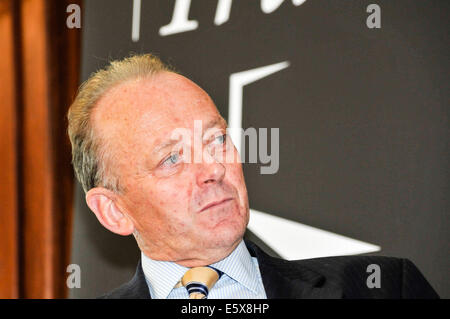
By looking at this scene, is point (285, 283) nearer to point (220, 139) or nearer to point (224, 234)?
point (224, 234)

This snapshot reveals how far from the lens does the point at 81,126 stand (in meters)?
1.64

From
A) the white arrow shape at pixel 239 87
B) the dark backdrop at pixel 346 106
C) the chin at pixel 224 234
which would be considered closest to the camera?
the chin at pixel 224 234

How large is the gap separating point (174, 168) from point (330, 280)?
49cm

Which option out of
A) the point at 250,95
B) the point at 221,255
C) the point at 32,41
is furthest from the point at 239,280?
the point at 32,41

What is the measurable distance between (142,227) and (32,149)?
4.57ft

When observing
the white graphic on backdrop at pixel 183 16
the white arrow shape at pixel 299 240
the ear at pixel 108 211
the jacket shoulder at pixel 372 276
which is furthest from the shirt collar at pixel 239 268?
the white graphic on backdrop at pixel 183 16

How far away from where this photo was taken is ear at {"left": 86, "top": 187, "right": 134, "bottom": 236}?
Result: 162cm

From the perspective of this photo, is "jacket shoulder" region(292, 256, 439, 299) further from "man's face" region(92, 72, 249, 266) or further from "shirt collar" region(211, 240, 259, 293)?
"man's face" region(92, 72, 249, 266)

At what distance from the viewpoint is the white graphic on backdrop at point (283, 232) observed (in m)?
2.45

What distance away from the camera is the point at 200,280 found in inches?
59.5

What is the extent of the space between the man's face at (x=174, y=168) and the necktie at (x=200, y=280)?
0.03m

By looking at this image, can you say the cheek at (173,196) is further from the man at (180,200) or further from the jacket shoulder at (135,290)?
the jacket shoulder at (135,290)

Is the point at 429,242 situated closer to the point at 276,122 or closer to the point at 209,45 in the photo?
the point at 276,122

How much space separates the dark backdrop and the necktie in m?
1.04
